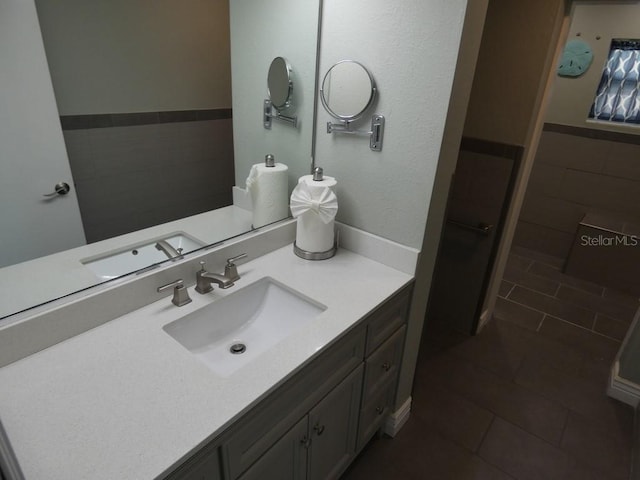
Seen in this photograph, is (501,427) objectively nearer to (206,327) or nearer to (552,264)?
(206,327)

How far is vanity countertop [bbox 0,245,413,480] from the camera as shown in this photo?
32.1 inches

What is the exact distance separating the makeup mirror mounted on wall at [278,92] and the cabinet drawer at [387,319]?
0.85 meters

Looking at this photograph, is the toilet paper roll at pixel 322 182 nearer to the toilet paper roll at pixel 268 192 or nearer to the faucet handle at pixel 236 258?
the toilet paper roll at pixel 268 192

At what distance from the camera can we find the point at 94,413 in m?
0.91

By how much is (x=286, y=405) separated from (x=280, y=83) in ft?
4.04

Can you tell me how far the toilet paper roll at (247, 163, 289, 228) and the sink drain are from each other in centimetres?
50

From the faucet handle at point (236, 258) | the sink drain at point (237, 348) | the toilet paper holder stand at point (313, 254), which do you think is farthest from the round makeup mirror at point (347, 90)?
the sink drain at point (237, 348)

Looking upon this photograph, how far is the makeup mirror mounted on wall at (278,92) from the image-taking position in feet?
5.30

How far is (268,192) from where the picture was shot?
1.65m

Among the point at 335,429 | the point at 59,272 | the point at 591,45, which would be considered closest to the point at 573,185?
the point at 591,45

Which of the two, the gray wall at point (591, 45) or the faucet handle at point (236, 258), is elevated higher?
the gray wall at point (591, 45)

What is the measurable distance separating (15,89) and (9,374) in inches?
27.6

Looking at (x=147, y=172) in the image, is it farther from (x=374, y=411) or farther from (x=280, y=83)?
(x=374, y=411)

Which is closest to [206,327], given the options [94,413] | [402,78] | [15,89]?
[94,413]
